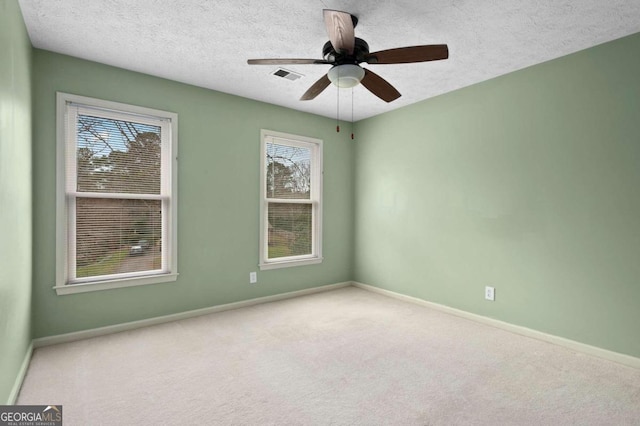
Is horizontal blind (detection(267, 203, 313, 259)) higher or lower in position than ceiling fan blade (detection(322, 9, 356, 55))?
lower

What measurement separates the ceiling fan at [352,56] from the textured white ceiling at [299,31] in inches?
10.5

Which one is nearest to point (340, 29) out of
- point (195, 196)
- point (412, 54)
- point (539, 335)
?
point (412, 54)

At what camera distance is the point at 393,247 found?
452 centimetres

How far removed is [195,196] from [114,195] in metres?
0.78

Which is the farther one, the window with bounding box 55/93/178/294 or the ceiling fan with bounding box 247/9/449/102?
the window with bounding box 55/93/178/294

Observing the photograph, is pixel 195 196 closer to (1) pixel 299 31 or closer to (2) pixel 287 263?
(2) pixel 287 263

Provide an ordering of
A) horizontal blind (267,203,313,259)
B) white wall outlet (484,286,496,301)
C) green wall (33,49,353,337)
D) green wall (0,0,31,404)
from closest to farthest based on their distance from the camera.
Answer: green wall (0,0,31,404), green wall (33,49,353,337), white wall outlet (484,286,496,301), horizontal blind (267,203,313,259)

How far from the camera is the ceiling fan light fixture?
2410 millimetres

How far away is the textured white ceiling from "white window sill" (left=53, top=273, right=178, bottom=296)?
2089 millimetres

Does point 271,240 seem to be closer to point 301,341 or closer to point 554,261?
point 301,341

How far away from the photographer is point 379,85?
2674mm

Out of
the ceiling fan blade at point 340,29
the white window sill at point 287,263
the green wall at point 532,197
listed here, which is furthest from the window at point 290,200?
the ceiling fan blade at point 340,29

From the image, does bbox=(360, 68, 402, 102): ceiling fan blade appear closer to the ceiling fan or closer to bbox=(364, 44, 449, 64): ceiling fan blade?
the ceiling fan

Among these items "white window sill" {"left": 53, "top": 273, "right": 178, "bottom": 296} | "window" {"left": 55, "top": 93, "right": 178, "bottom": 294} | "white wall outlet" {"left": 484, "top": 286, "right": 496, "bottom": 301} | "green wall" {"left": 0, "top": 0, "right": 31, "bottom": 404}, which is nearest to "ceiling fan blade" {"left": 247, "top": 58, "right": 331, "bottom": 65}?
"green wall" {"left": 0, "top": 0, "right": 31, "bottom": 404}
